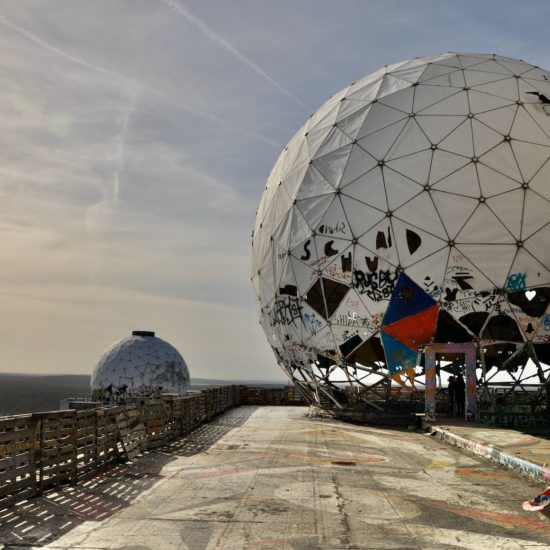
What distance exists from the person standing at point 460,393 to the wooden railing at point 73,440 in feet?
35.4

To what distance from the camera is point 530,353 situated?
19938 mm

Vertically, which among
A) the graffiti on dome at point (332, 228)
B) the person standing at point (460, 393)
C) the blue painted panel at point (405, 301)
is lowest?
the person standing at point (460, 393)

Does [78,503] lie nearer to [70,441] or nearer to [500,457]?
[70,441]

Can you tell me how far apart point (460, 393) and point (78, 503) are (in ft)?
59.0

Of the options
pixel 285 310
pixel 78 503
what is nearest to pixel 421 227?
pixel 285 310

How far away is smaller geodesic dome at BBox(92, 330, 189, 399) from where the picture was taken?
4397 centimetres

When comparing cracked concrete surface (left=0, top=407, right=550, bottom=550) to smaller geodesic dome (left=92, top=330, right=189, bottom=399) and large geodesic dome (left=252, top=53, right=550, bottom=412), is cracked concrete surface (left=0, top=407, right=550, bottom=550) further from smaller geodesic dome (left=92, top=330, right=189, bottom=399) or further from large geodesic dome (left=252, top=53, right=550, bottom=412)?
smaller geodesic dome (left=92, top=330, right=189, bottom=399)

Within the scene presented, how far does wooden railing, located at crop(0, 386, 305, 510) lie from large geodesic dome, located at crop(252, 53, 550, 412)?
662 centimetres

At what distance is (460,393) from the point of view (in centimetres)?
2388

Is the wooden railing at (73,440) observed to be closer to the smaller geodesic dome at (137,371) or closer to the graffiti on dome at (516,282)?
the graffiti on dome at (516,282)

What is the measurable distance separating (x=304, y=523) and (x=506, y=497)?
11.5 ft

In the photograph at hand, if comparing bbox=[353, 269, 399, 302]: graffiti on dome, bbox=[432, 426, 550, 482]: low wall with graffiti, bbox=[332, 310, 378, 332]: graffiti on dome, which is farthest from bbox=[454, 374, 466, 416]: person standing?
bbox=[432, 426, 550, 482]: low wall with graffiti

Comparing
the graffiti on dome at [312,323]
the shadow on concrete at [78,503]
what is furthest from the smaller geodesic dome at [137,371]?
the shadow on concrete at [78,503]

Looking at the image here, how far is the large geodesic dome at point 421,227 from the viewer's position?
19625 mm
